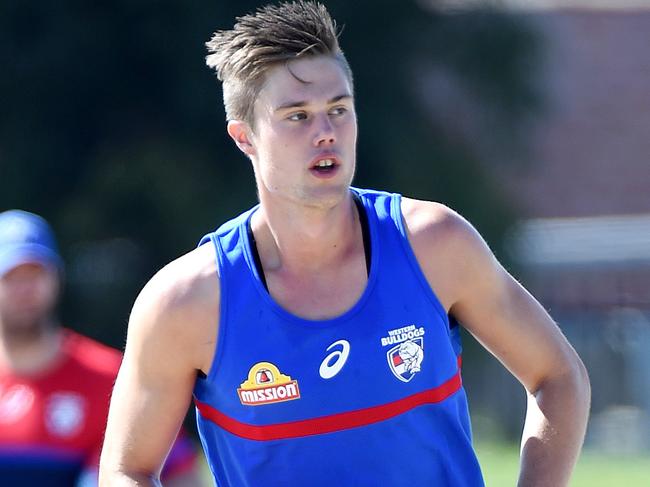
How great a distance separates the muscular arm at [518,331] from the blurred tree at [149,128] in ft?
47.3

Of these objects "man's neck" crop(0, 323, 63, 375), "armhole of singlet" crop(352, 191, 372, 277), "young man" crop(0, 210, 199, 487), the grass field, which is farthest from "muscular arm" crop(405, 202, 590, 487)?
the grass field

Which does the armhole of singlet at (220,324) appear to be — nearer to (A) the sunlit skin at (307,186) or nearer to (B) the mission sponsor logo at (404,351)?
(A) the sunlit skin at (307,186)

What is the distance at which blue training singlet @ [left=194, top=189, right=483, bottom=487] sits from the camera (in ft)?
11.5

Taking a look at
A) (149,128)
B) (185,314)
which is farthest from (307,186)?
(149,128)

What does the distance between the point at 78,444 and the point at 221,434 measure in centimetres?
153

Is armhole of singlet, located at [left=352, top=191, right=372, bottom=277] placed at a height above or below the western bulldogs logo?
above

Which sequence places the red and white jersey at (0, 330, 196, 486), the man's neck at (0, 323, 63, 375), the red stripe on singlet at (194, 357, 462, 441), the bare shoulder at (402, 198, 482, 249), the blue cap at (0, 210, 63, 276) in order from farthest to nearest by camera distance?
the blue cap at (0, 210, 63, 276) < the man's neck at (0, 323, 63, 375) < the red and white jersey at (0, 330, 196, 486) < the bare shoulder at (402, 198, 482, 249) < the red stripe on singlet at (194, 357, 462, 441)

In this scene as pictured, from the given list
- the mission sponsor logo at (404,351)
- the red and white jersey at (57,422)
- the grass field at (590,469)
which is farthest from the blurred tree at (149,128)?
the mission sponsor logo at (404,351)

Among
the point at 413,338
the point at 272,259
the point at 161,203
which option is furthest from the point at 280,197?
the point at 161,203

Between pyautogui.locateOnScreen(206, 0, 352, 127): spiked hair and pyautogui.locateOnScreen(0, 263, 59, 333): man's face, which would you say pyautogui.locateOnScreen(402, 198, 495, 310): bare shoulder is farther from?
pyautogui.locateOnScreen(0, 263, 59, 333): man's face

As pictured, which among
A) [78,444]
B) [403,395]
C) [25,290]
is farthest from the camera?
[25,290]

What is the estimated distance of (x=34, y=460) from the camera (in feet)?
16.6

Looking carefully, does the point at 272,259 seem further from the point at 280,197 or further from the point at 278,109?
the point at 278,109

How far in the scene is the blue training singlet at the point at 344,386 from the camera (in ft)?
11.5
